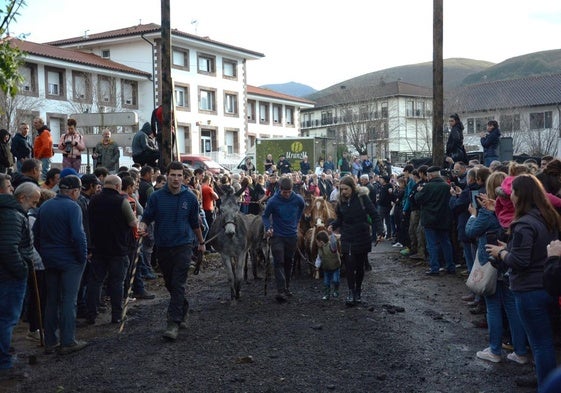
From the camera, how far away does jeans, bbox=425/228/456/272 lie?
13852mm

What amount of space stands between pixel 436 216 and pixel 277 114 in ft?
183

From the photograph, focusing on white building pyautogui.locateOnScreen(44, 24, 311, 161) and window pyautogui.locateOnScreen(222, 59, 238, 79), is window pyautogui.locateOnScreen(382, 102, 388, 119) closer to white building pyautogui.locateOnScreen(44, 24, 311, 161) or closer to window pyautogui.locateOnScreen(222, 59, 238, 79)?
white building pyautogui.locateOnScreen(44, 24, 311, 161)

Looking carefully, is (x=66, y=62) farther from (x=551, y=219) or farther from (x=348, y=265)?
(x=551, y=219)

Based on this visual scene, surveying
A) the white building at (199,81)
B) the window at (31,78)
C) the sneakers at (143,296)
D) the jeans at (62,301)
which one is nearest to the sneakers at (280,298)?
the sneakers at (143,296)

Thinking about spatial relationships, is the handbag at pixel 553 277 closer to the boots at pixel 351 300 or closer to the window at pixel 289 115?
the boots at pixel 351 300

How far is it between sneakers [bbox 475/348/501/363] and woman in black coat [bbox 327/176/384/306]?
329cm

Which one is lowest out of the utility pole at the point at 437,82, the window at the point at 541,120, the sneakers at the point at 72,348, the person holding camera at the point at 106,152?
the sneakers at the point at 72,348

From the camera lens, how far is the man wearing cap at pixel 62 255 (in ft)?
26.7

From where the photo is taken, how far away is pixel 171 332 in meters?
8.54

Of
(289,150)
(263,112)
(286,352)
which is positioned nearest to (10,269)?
(286,352)

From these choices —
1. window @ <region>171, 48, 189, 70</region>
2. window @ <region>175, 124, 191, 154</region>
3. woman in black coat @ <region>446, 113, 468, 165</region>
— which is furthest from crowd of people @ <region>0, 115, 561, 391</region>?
window @ <region>175, 124, 191, 154</region>

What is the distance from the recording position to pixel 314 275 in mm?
14008

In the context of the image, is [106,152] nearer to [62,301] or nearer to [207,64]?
[62,301]

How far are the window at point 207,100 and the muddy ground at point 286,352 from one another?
46379 millimetres
